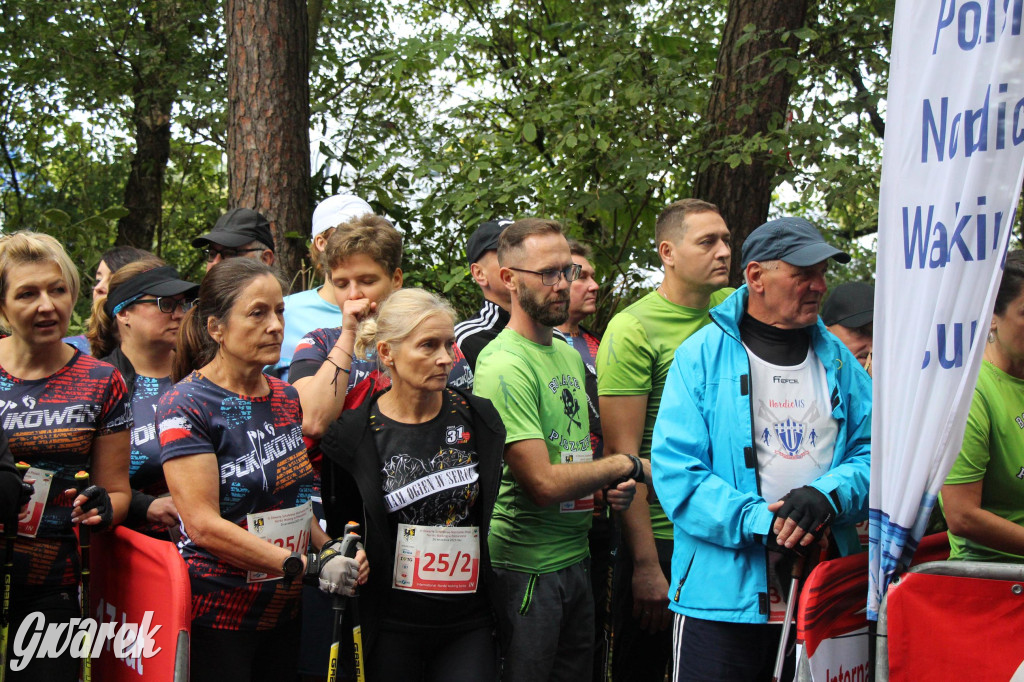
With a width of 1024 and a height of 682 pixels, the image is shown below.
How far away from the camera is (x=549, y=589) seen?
3.57m

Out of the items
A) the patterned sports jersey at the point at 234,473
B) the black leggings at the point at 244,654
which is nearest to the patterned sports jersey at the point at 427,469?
the patterned sports jersey at the point at 234,473

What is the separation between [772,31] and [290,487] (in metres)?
4.70

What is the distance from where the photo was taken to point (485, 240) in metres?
4.82

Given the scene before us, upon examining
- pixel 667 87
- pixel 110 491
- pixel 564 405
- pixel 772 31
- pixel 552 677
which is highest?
pixel 772 31

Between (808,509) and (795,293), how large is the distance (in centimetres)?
86

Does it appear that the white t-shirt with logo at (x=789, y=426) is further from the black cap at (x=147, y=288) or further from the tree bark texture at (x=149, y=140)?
the tree bark texture at (x=149, y=140)

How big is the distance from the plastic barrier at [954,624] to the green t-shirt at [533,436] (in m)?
1.27

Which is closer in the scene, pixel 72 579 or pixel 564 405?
pixel 72 579

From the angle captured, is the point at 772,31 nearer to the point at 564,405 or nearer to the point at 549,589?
the point at 564,405

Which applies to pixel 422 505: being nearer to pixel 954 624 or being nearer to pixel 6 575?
pixel 6 575

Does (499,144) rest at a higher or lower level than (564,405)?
higher

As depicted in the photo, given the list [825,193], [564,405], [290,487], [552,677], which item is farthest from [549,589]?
[825,193]

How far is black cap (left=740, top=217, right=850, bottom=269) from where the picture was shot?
11.4 ft

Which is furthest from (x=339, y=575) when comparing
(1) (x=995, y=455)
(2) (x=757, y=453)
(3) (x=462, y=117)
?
(3) (x=462, y=117)
